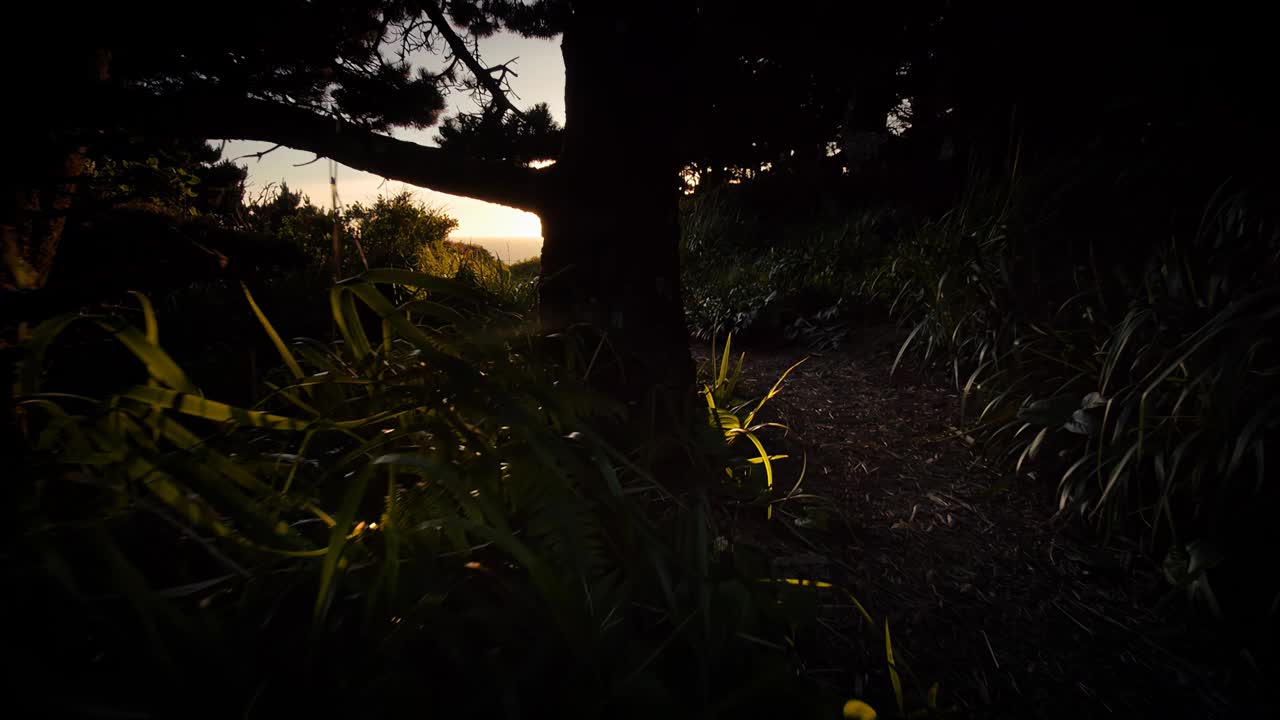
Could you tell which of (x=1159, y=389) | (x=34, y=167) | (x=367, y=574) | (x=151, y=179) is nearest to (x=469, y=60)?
(x=151, y=179)

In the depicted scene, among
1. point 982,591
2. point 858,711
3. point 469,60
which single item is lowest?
point 982,591

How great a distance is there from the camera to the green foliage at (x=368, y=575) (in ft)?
1.39

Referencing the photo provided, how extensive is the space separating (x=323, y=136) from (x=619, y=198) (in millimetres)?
728

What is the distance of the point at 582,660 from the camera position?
49cm

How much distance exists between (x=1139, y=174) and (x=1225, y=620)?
1.96m

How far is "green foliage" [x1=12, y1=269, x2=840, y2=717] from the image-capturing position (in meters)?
0.42

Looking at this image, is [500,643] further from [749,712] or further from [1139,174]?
[1139,174]

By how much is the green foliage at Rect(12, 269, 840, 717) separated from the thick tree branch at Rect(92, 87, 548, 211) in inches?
24.3

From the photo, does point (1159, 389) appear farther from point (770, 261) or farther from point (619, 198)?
point (770, 261)

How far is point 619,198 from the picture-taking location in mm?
1186

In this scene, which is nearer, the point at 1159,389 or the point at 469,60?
the point at 1159,389

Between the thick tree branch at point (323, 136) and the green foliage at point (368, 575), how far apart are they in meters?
0.62

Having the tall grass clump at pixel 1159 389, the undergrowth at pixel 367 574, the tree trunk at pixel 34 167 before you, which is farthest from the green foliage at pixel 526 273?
the tall grass clump at pixel 1159 389

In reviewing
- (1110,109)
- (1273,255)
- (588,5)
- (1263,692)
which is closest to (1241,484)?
(1263,692)
